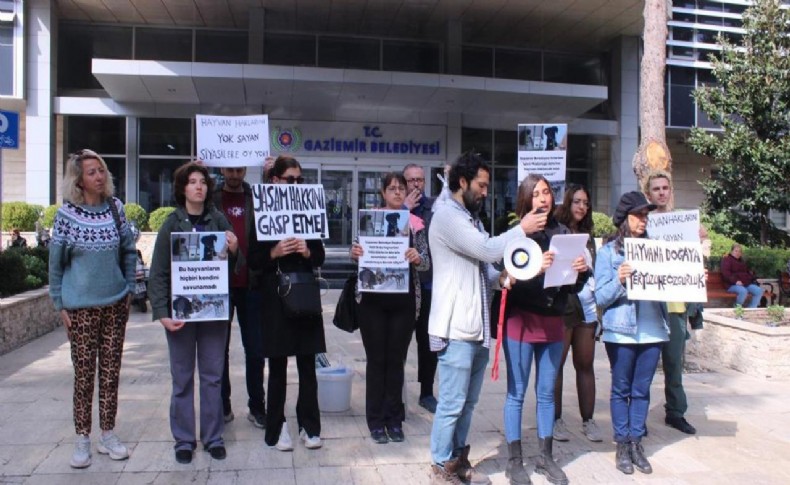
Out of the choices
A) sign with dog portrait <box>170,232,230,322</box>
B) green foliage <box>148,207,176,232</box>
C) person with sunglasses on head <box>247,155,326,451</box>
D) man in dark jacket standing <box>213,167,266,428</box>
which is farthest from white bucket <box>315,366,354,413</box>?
green foliage <box>148,207,176,232</box>

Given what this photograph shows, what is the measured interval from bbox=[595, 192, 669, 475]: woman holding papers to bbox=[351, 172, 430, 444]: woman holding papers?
1.45m

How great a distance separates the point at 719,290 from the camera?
13219 mm

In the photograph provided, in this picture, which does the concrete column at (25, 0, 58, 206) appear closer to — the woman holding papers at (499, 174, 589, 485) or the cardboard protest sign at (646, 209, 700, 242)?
the woman holding papers at (499, 174, 589, 485)

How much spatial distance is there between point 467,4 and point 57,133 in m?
12.9

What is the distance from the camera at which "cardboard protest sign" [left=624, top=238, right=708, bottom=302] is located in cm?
462

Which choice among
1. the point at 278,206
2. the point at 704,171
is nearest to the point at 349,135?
the point at 704,171

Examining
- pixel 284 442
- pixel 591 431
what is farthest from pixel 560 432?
pixel 284 442

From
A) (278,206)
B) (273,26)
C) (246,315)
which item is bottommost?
(246,315)

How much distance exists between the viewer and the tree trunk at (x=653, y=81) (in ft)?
26.9

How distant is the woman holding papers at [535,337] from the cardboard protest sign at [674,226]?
922 mm

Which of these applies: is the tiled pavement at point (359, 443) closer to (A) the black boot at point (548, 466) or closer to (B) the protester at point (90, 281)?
(A) the black boot at point (548, 466)

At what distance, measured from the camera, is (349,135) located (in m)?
20.7

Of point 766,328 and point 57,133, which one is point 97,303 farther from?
point 57,133

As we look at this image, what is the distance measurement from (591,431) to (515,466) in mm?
1179
